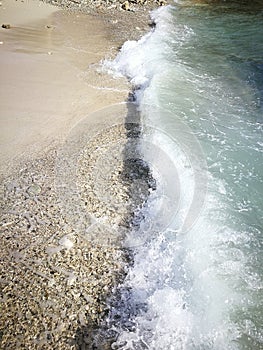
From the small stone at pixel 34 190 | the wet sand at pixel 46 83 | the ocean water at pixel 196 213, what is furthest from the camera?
the wet sand at pixel 46 83

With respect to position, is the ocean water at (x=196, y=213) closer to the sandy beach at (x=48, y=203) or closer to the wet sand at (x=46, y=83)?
the sandy beach at (x=48, y=203)

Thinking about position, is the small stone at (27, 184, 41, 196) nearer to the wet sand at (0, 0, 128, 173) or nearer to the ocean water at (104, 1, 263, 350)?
the wet sand at (0, 0, 128, 173)

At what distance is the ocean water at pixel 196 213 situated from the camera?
2.82 meters

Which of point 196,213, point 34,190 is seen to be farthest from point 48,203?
point 196,213

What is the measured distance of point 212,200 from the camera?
4.18 meters

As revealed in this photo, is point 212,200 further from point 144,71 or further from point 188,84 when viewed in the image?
point 144,71

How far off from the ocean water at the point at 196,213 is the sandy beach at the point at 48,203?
0.36 metres

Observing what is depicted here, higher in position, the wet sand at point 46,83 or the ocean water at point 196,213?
the wet sand at point 46,83

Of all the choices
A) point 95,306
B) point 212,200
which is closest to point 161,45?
point 212,200

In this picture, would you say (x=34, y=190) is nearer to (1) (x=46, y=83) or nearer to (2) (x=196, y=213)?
(2) (x=196, y=213)

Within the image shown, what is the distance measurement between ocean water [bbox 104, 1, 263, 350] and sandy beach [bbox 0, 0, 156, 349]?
0.36 meters

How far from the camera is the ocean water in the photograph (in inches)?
111

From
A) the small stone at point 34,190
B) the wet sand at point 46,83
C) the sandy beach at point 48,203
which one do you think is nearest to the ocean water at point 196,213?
the sandy beach at point 48,203

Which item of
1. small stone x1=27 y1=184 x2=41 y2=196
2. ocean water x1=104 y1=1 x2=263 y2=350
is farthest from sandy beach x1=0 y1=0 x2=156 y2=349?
ocean water x1=104 y1=1 x2=263 y2=350
